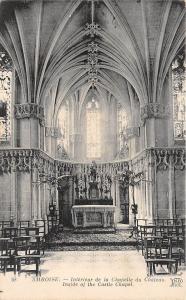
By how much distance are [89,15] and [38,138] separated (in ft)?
23.8

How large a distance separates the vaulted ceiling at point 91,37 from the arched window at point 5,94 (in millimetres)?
697

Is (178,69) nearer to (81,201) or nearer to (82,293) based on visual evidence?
(81,201)

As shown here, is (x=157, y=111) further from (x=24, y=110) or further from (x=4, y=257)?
(x=4, y=257)

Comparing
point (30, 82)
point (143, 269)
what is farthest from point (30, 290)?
point (30, 82)

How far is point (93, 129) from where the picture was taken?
3466 centimetres

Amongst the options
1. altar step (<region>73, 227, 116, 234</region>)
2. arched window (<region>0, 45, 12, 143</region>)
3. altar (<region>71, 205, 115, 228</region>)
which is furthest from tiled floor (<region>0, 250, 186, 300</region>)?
altar (<region>71, 205, 115, 228</region>)

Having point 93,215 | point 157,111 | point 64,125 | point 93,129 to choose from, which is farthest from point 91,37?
point 93,129

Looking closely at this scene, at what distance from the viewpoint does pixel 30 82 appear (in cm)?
2320

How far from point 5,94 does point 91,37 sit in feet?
19.8

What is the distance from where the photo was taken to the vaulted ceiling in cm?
2075

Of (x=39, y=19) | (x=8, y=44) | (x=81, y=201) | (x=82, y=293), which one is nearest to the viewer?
(x=82, y=293)

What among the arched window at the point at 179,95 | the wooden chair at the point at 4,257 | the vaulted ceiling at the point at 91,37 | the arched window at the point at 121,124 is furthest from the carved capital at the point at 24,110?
the arched window at the point at 121,124

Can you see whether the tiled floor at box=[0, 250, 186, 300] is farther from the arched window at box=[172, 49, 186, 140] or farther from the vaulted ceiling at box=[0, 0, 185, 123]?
the vaulted ceiling at box=[0, 0, 185, 123]

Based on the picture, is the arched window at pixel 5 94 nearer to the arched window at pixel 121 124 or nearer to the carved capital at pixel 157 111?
the carved capital at pixel 157 111
